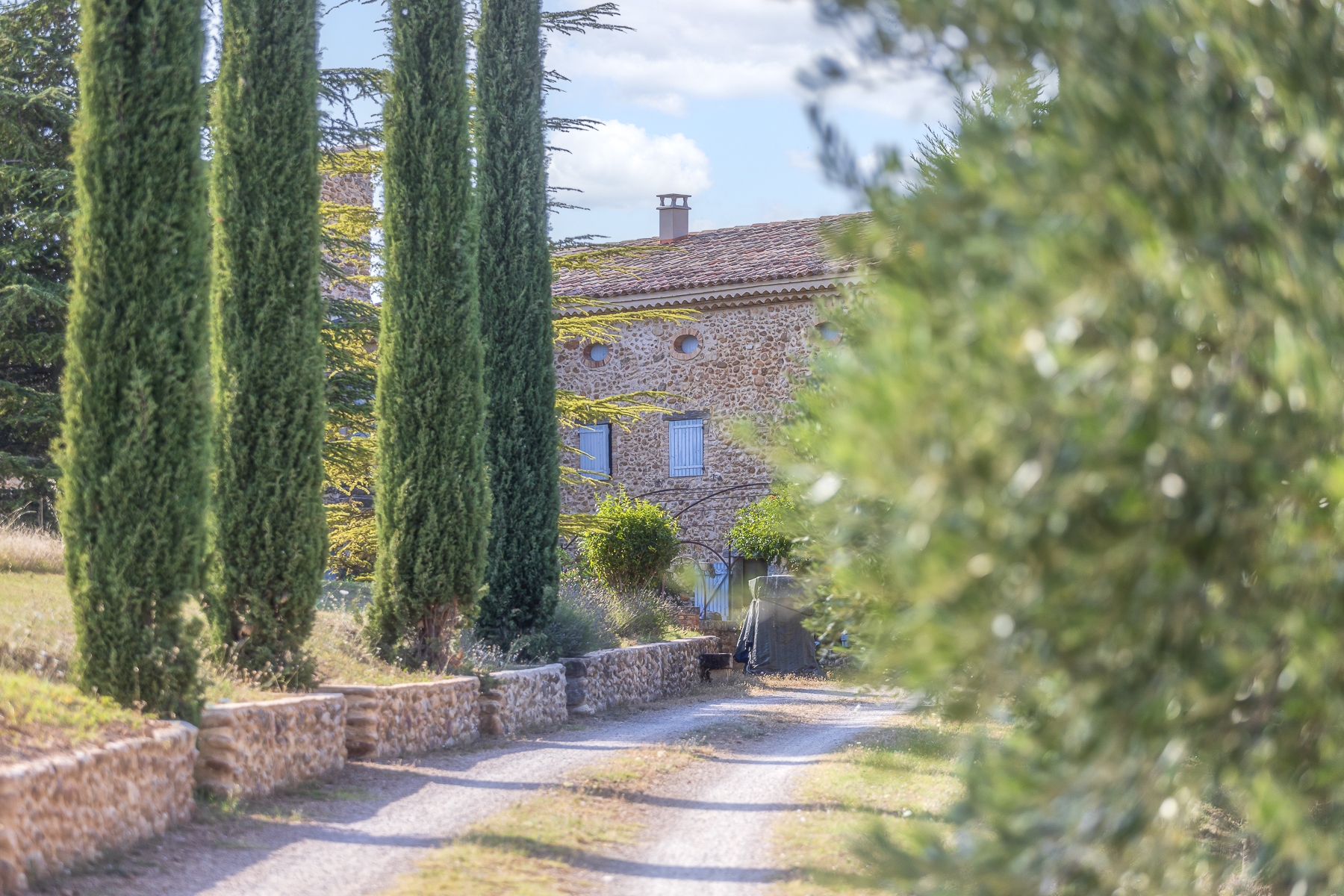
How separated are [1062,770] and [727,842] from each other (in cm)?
505

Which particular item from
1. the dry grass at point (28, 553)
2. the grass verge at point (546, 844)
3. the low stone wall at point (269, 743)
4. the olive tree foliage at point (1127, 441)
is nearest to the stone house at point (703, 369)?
the dry grass at point (28, 553)

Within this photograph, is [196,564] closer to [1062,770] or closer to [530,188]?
[1062,770]

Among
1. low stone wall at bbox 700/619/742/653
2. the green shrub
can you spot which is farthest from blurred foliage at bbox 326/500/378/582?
low stone wall at bbox 700/619/742/653

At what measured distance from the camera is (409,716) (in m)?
9.42

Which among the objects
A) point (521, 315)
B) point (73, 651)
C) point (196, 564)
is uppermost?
point (521, 315)

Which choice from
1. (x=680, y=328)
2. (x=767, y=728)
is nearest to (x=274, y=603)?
(x=767, y=728)

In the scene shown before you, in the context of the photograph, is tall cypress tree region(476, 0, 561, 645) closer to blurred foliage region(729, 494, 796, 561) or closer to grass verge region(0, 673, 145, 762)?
blurred foliage region(729, 494, 796, 561)

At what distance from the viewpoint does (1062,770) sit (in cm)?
214

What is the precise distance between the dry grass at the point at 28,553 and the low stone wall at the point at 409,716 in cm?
454

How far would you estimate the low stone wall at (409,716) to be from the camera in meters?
8.92

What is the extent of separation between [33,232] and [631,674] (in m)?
9.62

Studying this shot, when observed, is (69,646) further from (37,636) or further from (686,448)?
(686,448)

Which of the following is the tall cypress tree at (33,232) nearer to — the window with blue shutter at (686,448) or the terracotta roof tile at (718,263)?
the terracotta roof tile at (718,263)

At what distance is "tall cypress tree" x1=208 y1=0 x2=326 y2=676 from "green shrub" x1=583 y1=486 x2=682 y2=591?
879 cm
